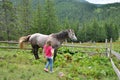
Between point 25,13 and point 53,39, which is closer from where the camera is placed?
point 53,39

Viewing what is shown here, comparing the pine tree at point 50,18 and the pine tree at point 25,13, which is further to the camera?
the pine tree at point 50,18

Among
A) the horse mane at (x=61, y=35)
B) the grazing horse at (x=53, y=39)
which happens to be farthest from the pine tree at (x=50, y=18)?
the horse mane at (x=61, y=35)

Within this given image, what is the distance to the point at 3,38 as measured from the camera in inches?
1363

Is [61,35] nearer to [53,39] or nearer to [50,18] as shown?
[53,39]

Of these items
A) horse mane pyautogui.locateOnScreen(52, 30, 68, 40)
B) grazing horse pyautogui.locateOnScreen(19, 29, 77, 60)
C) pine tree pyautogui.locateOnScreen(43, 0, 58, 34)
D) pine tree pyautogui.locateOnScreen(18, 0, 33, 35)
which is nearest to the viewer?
grazing horse pyautogui.locateOnScreen(19, 29, 77, 60)

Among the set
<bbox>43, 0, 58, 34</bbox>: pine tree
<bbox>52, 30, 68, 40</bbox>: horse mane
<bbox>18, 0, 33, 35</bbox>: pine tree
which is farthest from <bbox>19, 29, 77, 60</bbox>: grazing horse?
<bbox>43, 0, 58, 34</bbox>: pine tree

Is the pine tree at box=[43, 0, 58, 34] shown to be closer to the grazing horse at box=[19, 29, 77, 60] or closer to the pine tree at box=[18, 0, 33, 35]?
the pine tree at box=[18, 0, 33, 35]

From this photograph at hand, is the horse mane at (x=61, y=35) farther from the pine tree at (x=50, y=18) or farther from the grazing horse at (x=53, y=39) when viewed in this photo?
the pine tree at (x=50, y=18)

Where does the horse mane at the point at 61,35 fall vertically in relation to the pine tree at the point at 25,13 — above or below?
above

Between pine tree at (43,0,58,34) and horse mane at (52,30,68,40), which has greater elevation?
horse mane at (52,30,68,40)

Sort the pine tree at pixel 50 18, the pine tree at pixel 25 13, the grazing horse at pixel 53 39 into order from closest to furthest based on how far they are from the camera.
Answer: the grazing horse at pixel 53 39, the pine tree at pixel 25 13, the pine tree at pixel 50 18

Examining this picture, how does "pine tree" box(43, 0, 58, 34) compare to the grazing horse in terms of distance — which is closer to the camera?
the grazing horse

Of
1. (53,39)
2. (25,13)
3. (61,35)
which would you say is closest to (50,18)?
(25,13)

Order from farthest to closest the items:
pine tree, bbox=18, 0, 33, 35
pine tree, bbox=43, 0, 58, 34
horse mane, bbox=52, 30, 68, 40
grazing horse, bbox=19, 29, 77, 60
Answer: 1. pine tree, bbox=43, 0, 58, 34
2. pine tree, bbox=18, 0, 33, 35
3. horse mane, bbox=52, 30, 68, 40
4. grazing horse, bbox=19, 29, 77, 60
